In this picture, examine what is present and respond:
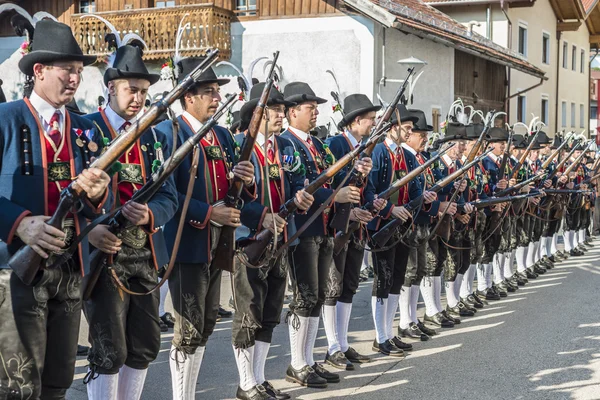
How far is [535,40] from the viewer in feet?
108

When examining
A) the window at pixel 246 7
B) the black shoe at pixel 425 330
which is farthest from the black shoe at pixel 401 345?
the window at pixel 246 7

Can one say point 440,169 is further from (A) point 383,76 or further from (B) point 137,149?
(A) point 383,76

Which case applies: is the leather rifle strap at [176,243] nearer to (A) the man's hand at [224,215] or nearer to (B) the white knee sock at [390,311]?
(A) the man's hand at [224,215]

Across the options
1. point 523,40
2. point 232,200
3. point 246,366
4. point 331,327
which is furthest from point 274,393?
point 523,40

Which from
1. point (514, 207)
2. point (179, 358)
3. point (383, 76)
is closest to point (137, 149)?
point (179, 358)

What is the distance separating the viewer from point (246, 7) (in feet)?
69.2

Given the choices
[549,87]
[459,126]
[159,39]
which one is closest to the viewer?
[459,126]

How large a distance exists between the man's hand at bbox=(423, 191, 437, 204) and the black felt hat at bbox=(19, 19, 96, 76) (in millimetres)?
4638

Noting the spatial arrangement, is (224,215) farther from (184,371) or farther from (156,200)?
(184,371)

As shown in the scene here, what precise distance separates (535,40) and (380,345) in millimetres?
27920

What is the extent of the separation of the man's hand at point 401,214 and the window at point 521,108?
83.8 feet

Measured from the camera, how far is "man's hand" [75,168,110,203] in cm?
356

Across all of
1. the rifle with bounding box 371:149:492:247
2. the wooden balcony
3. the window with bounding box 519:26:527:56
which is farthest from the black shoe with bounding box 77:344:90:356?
the window with bounding box 519:26:527:56

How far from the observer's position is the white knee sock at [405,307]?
8.07m
